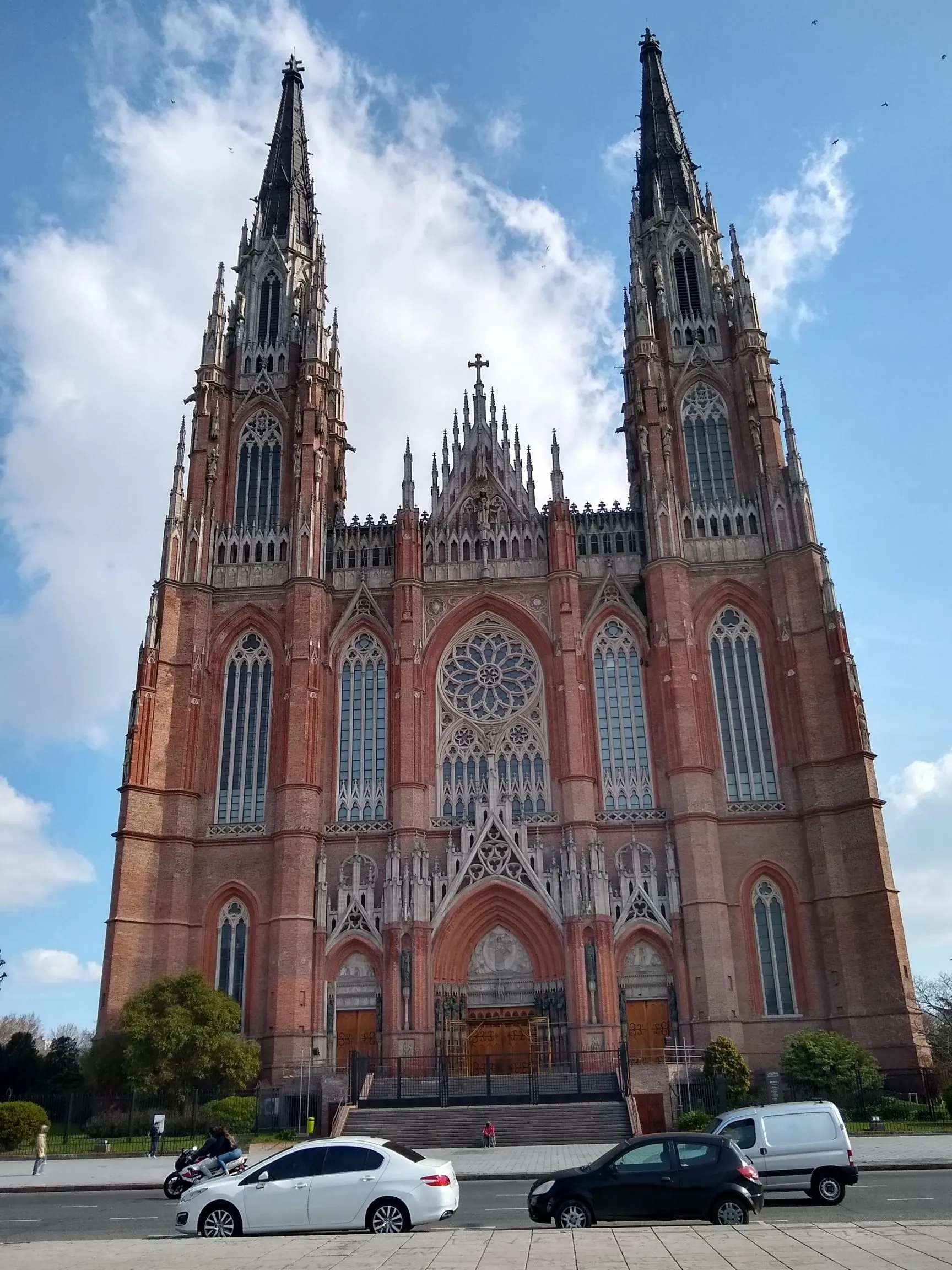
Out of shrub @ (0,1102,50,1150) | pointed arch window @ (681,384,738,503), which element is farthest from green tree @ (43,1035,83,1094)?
pointed arch window @ (681,384,738,503)

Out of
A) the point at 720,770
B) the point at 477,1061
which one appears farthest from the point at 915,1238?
the point at 720,770

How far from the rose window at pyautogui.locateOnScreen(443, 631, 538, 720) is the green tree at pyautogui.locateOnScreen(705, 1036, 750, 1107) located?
1481 cm

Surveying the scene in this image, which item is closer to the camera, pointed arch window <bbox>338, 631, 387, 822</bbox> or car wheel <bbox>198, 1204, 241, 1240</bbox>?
car wheel <bbox>198, 1204, 241, 1240</bbox>

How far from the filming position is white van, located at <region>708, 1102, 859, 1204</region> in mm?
15383

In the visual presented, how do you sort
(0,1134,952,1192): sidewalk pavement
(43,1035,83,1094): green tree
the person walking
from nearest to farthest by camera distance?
(0,1134,952,1192): sidewalk pavement, the person walking, (43,1035,83,1094): green tree

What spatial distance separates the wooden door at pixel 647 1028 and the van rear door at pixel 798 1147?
2091cm

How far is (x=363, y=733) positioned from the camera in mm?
41906

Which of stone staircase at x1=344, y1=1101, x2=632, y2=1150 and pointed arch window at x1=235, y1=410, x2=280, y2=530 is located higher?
pointed arch window at x1=235, y1=410, x2=280, y2=530

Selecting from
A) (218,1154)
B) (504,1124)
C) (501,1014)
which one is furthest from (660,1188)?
(501,1014)

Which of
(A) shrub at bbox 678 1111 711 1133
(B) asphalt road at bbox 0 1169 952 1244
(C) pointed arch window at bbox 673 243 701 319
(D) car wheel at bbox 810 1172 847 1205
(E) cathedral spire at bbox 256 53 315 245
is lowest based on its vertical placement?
(B) asphalt road at bbox 0 1169 952 1244

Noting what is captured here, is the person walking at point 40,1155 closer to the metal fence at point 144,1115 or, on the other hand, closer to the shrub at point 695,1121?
the metal fence at point 144,1115

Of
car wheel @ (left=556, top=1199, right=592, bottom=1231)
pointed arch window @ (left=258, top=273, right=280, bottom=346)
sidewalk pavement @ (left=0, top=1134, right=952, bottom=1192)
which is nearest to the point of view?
car wheel @ (left=556, top=1199, right=592, bottom=1231)

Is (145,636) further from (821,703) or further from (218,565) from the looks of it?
(821,703)

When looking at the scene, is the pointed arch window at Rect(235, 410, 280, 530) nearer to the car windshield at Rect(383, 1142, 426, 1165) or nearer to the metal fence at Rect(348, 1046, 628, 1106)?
the metal fence at Rect(348, 1046, 628, 1106)
